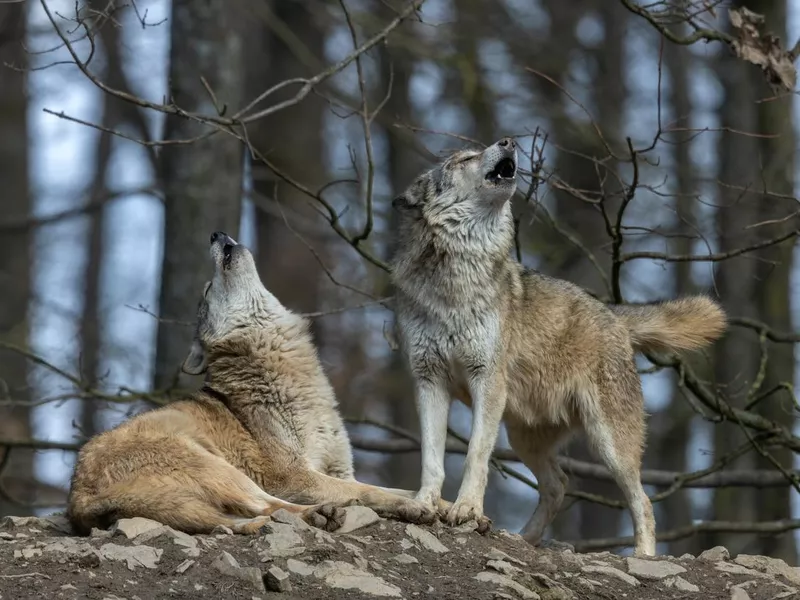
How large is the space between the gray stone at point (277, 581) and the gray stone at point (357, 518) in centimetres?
92

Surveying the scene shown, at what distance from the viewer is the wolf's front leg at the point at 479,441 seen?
25.3 ft

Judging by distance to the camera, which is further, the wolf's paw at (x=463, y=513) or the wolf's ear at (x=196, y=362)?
the wolf's ear at (x=196, y=362)

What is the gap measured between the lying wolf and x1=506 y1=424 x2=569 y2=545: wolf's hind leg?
132cm

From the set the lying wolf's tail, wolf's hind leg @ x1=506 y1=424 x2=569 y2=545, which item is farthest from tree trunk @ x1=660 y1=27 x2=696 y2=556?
wolf's hind leg @ x1=506 y1=424 x2=569 y2=545

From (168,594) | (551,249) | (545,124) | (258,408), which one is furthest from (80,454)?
(545,124)

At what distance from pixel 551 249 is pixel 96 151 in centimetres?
1448

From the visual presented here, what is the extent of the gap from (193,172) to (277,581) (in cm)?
643

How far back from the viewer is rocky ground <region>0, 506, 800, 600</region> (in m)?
6.38

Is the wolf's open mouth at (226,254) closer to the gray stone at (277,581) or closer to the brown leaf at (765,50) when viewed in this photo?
the gray stone at (277,581)

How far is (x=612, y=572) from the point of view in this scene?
726 centimetres

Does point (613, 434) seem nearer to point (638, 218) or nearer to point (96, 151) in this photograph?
point (638, 218)

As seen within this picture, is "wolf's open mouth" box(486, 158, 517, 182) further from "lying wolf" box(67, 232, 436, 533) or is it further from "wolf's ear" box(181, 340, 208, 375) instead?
"wolf's ear" box(181, 340, 208, 375)

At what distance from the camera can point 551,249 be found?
45.8 feet

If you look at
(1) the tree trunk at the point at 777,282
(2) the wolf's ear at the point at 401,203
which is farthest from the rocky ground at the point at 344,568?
(1) the tree trunk at the point at 777,282
